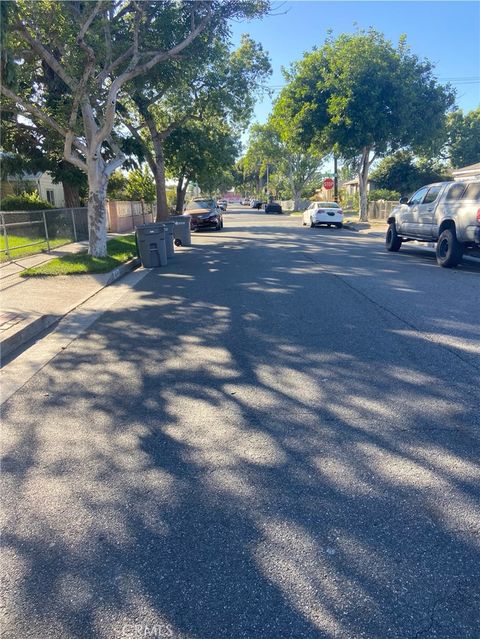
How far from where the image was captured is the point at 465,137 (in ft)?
176

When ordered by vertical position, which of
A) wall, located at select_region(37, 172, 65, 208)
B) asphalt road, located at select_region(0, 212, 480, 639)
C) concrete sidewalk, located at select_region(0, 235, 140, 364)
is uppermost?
wall, located at select_region(37, 172, 65, 208)

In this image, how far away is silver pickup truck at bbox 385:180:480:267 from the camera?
11031 mm

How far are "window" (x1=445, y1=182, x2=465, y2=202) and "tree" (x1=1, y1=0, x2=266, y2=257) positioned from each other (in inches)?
293

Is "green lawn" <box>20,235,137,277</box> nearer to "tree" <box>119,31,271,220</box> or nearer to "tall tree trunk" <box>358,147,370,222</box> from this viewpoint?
"tree" <box>119,31,271,220</box>

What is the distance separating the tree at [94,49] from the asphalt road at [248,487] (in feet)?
25.7

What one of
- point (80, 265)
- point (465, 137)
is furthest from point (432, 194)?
point (465, 137)

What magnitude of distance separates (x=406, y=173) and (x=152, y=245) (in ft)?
109

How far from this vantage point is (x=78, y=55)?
40.0ft

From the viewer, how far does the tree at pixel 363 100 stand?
2420 centimetres

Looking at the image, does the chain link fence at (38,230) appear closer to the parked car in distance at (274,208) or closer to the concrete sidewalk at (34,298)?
the concrete sidewalk at (34,298)

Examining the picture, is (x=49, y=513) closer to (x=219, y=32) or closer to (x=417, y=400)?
(x=417, y=400)

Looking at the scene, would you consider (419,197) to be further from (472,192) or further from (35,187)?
(35,187)

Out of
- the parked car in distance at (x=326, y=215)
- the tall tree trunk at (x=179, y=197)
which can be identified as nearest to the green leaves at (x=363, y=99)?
the parked car in distance at (x=326, y=215)

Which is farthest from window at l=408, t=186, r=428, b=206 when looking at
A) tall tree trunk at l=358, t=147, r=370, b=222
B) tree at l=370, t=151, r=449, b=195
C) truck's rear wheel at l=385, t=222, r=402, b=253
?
tree at l=370, t=151, r=449, b=195
